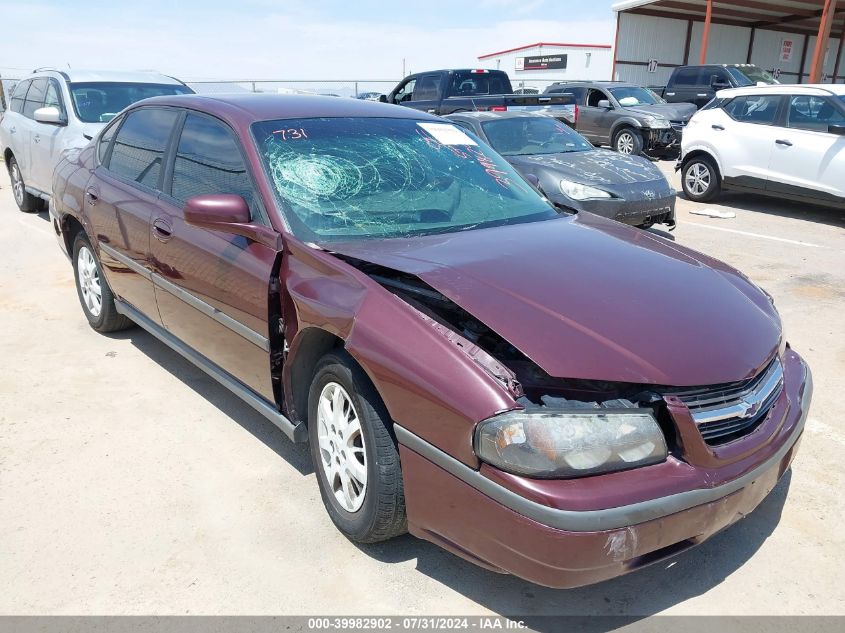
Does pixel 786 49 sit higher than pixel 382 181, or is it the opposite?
pixel 786 49

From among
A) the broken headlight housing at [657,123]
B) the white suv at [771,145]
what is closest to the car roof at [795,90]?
the white suv at [771,145]

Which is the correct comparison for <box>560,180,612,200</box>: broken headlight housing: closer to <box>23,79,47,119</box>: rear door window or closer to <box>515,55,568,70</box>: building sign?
<box>23,79,47,119</box>: rear door window

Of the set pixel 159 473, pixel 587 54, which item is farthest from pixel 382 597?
pixel 587 54

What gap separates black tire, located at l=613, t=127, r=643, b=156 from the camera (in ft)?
46.8

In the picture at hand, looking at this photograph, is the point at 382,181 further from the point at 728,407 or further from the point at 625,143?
the point at 625,143

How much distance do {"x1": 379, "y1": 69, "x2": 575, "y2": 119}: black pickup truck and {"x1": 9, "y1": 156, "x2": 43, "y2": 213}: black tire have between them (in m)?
6.39

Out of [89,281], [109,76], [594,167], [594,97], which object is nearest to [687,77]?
[594,97]

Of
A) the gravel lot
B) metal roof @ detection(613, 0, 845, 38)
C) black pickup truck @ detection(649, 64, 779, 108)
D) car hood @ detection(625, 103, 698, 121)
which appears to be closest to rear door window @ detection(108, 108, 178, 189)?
the gravel lot

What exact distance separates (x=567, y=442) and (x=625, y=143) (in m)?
13.7

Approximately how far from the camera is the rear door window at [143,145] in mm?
3914

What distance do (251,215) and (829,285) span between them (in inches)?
212

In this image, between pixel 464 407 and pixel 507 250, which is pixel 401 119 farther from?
pixel 464 407

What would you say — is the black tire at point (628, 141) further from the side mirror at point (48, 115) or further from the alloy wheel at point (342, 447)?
the alloy wheel at point (342, 447)

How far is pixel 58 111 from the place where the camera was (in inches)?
298
